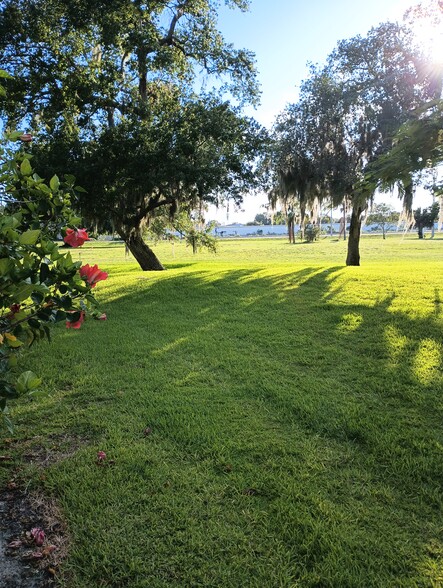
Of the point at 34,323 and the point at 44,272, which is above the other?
the point at 44,272

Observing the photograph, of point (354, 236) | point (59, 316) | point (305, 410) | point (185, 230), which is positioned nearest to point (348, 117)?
point (354, 236)

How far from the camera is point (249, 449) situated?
8.59 feet

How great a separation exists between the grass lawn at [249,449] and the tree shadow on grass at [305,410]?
0.01 m

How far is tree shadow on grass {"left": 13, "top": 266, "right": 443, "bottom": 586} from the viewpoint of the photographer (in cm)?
191

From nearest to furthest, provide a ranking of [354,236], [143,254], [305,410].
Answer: [305,410], [354,236], [143,254]

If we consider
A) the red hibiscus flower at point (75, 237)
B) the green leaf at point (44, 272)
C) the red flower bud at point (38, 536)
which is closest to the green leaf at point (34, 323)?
the green leaf at point (44, 272)

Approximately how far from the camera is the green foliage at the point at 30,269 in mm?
1487

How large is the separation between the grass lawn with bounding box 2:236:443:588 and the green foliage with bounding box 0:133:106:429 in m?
0.89

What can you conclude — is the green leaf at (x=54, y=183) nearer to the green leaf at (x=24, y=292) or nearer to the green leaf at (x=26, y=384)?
the green leaf at (x=24, y=292)

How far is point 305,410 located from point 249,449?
2.29ft

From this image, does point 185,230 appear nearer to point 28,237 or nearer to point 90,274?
point 90,274

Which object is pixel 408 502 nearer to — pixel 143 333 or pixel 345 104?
pixel 143 333

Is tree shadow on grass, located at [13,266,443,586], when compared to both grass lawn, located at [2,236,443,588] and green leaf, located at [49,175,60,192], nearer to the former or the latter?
grass lawn, located at [2,236,443,588]

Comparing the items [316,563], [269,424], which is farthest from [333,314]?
[316,563]
